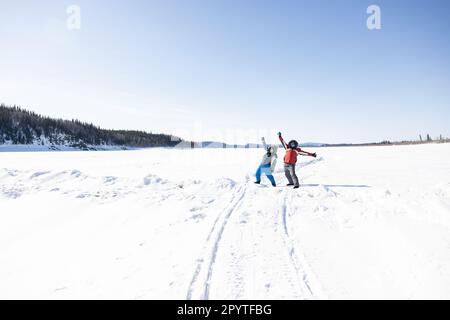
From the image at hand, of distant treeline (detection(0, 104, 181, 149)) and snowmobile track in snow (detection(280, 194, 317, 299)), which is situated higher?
distant treeline (detection(0, 104, 181, 149))

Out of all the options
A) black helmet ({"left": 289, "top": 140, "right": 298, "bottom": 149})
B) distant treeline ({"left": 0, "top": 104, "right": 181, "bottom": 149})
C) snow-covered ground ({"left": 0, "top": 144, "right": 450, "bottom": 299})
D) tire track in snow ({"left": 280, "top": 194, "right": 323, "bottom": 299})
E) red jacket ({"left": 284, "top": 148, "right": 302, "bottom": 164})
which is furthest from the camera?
distant treeline ({"left": 0, "top": 104, "right": 181, "bottom": 149})

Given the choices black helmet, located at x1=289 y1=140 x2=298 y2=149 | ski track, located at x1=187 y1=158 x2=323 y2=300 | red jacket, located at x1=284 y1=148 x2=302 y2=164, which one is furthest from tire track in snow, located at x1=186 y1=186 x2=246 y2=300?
black helmet, located at x1=289 y1=140 x2=298 y2=149

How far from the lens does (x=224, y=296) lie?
2.79 meters

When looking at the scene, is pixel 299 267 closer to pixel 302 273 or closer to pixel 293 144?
pixel 302 273

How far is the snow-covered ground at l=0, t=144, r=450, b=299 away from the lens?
3016mm

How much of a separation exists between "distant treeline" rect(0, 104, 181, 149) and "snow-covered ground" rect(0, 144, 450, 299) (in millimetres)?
96810

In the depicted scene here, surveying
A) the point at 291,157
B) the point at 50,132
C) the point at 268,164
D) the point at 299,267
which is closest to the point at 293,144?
the point at 291,157

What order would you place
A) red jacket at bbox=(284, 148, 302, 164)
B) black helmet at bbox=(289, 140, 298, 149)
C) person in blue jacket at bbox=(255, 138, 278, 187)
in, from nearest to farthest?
red jacket at bbox=(284, 148, 302, 164)
black helmet at bbox=(289, 140, 298, 149)
person in blue jacket at bbox=(255, 138, 278, 187)

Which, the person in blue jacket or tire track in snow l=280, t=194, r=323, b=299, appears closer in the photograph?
tire track in snow l=280, t=194, r=323, b=299

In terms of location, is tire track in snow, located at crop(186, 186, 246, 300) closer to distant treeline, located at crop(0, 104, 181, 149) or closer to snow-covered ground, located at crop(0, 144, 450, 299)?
snow-covered ground, located at crop(0, 144, 450, 299)

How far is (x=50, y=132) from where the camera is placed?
104938 millimetres

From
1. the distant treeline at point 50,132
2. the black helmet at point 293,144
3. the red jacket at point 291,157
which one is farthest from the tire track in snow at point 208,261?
the distant treeline at point 50,132

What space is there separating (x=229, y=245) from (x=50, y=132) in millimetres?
124251
